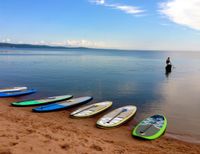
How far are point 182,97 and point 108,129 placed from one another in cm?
1269

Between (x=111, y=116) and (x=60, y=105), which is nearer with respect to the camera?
(x=111, y=116)

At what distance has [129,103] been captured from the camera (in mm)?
18594

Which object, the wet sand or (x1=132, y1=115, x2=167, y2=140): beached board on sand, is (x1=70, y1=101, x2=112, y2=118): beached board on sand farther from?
(x1=132, y1=115, x2=167, y2=140): beached board on sand

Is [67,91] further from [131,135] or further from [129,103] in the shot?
[131,135]

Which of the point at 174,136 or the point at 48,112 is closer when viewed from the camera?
the point at 174,136

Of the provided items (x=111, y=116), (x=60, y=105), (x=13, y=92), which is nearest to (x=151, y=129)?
(x=111, y=116)

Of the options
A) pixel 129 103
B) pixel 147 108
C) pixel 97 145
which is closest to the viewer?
pixel 97 145

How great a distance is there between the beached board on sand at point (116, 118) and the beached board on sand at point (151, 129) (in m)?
1.33

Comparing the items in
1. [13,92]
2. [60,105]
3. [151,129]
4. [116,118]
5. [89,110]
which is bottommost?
[151,129]

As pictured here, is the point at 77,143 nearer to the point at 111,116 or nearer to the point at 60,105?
the point at 111,116

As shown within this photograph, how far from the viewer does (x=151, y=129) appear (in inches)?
465

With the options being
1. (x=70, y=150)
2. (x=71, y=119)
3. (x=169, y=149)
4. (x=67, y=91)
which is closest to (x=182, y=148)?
(x=169, y=149)

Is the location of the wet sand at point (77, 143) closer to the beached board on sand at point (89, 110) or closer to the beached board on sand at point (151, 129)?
the beached board on sand at point (151, 129)

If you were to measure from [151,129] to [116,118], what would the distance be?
2.56 metres
